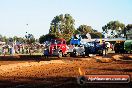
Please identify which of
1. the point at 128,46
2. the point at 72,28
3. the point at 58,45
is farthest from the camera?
the point at 72,28

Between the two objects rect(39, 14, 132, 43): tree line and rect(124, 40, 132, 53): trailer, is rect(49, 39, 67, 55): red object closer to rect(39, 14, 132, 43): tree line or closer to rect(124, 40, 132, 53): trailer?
rect(124, 40, 132, 53): trailer

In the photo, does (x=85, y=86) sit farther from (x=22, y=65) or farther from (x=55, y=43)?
(x=55, y=43)

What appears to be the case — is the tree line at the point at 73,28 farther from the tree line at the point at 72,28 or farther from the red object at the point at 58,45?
the red object at the point at 58,45

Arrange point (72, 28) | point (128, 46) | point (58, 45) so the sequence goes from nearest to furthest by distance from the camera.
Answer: point (58, 45) → point (128, 46) → point (72, 28)

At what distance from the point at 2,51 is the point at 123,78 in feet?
130

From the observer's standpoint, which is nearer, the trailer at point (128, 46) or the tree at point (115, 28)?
the trailer at point (128, 46)

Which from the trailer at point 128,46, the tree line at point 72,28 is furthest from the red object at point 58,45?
the tree line at point 72,28

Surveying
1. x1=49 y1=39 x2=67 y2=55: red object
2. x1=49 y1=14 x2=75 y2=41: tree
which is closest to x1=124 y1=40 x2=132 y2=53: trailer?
x1=49 y1=39 x2=67 y2=55: red object

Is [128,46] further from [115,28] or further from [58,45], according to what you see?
[115,28]

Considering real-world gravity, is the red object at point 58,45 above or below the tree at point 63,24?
below

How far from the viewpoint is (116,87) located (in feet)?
41.3

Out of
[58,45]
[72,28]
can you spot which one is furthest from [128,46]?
[72,28]

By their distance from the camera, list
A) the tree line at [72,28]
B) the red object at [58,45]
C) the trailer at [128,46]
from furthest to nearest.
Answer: the tree line at [72,28] → the trailer at [128,46] → the red object at [58,45]

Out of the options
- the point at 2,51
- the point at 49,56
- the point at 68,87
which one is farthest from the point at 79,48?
the point at 68,87
